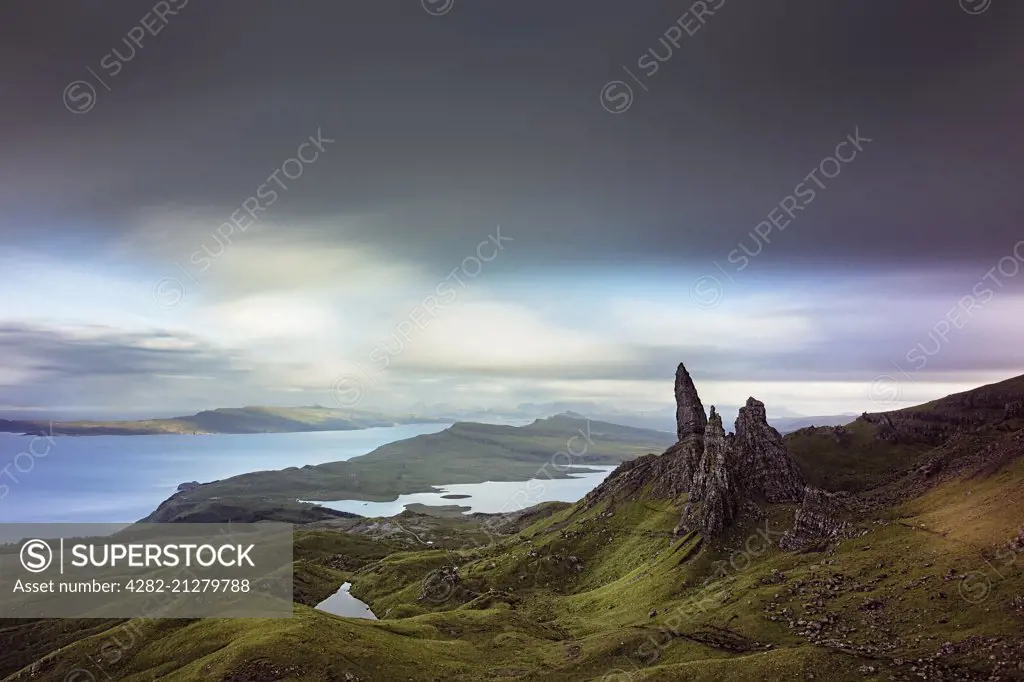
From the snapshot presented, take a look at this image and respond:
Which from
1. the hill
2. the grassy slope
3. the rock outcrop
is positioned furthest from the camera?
the rock outcrop

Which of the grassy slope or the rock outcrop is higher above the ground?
the rock outcrop

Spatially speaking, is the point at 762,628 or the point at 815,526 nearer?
the point at 762,628

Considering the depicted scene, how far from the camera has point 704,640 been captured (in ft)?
464

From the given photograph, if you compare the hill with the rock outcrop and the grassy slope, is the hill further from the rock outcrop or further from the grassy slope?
the rock outcrop

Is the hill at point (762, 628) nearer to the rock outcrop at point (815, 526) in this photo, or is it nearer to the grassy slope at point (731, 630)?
the grassy slope at point (731, 630)

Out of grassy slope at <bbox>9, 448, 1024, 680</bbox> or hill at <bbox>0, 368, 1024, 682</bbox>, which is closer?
hill at <bbox>0, 368, 1024, 682</bbox>

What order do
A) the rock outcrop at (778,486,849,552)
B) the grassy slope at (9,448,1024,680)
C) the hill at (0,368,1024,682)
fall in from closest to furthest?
the hill at (0,368,1024,682) < the grassy slope at (9,448,1024,680) < the rock outcrop at (778,486,849,552)

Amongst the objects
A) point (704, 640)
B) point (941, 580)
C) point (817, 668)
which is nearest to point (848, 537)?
point (941, 580)

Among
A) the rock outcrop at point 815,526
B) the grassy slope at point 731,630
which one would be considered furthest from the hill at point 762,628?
the rock outcrop at point 815,526

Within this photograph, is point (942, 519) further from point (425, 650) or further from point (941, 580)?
point (425, 650)

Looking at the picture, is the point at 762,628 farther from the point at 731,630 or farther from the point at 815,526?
the point at 815,526

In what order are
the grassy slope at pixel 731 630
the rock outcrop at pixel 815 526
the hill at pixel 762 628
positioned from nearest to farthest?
the hill at pixel 762 628 → the grassy slope at pixel 731 630 → the rock outcrop at pixel 815 526

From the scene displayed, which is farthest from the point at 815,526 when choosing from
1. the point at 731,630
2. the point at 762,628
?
the point at 731,630

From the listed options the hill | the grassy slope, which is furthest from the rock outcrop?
the grassy slope
